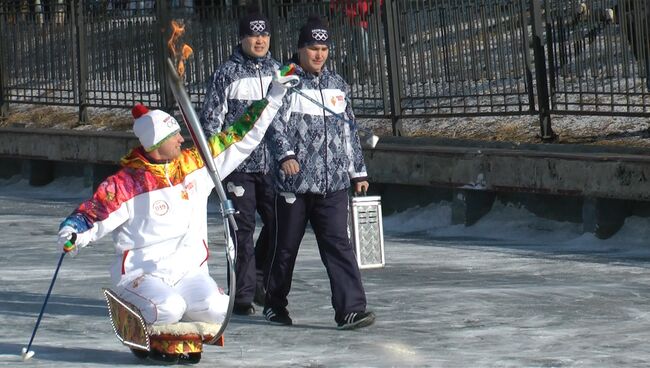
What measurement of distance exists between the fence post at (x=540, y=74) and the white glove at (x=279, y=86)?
22.5ft

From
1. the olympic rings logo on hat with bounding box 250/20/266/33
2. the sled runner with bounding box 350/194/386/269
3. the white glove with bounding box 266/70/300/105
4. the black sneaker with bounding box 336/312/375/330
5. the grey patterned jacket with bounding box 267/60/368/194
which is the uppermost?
the olympic rings logo on hat with bounding box 250/20/266/33

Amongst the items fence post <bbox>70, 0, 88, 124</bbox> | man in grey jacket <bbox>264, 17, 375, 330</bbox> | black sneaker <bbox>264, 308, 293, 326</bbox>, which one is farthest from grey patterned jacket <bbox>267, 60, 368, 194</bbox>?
fence post <bbox>70, 0, 88, 124</bbox>

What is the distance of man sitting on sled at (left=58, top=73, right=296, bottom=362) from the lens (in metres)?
9.20

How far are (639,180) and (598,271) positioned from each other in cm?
161

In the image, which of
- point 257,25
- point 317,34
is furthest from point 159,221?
point 257,25

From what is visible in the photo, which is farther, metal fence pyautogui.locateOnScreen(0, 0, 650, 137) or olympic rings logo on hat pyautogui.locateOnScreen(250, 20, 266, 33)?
metal fence pyautogui.locateOnScreen(0, 0, 650, 137)

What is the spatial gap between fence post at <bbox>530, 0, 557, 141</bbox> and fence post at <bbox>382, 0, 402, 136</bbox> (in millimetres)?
1685

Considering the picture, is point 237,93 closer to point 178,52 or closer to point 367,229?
point 367,229

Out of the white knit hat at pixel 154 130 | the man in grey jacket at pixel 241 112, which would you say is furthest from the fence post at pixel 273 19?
the white knit hat at pixel 154 130

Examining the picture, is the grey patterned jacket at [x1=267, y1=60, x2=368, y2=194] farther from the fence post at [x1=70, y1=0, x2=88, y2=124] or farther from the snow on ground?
the fence post at [x1=70, y1=0, x2=88, y2=124]

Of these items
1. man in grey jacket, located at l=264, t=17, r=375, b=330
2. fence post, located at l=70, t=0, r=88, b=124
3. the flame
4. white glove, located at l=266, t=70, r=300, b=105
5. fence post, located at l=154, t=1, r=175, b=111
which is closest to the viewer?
white glove, located at l=266, t=70, r=300, b=105

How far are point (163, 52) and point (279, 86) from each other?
10.9 meters

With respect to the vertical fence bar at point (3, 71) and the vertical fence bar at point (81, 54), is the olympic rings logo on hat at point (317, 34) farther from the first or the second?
the vertical fence bar at point (3, 71)

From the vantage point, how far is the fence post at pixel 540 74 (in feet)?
53.0
